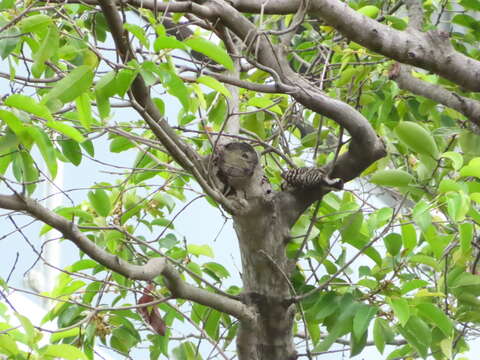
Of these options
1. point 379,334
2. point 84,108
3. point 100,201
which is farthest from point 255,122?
point 84,108

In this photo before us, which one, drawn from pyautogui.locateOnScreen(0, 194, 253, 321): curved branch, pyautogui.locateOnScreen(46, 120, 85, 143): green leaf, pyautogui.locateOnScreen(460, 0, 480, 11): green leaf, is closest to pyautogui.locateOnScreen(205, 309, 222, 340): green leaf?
pyautogui.locateOnScreen(0, 194, 253, 321): curved branch

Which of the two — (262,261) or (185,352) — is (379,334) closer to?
(262,261)

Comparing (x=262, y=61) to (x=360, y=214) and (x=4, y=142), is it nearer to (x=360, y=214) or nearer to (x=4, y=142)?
(x=360, y=214)

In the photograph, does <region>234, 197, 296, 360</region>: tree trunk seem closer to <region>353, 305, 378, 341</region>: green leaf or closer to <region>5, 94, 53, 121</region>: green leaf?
<region>353, 305, 378, 341</region>: green leaf

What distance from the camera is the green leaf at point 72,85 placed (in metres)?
0.78

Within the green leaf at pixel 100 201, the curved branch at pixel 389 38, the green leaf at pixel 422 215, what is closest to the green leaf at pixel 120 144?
the green leaf at pixel 100 201

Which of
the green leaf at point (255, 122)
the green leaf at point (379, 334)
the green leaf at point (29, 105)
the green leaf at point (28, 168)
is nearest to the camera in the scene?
the green leaf at point (29, 105)

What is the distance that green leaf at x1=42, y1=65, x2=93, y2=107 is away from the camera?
0.78m

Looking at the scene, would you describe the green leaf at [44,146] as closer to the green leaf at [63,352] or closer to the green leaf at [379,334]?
the green leaf at [63,352]

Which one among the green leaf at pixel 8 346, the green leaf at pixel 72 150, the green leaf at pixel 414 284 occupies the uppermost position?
the green leaf at pixel 72 150

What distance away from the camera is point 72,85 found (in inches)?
30.9

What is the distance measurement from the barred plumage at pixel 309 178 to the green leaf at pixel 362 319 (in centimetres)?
19

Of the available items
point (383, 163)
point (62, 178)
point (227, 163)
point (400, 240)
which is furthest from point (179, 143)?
point (62, 178)

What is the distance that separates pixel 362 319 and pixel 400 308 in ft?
0.20
